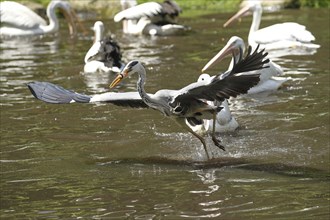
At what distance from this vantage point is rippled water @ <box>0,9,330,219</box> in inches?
248

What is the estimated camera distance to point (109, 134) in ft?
28.8

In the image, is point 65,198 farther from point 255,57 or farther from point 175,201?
point 255,57

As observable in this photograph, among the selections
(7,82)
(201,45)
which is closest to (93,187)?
(7,82)

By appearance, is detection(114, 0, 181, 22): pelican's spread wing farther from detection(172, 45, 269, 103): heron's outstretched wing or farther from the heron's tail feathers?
detection(172, 45, 269, 103): heron's outstretched wing

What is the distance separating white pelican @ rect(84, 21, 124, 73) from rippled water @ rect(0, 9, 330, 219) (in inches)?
6.9

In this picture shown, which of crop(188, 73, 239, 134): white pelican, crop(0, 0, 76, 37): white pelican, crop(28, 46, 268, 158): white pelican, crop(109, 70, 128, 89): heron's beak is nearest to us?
crop(28, 46, 268, 158): white pelican

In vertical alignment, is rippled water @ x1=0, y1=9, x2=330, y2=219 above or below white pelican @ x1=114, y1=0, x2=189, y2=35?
below

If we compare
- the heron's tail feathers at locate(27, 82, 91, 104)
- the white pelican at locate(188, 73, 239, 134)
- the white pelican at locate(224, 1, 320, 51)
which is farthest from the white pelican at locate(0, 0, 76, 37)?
the heron's tail feathers at locate(27, 82, 91, 104)

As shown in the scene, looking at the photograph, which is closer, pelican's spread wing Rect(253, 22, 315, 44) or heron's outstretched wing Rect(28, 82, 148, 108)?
heron's outstretched wing Rect(28, 82, 148, 108)

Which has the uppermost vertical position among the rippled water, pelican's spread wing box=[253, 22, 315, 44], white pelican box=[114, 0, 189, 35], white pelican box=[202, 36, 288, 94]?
white pelican box=[114, 0, 189, 35]

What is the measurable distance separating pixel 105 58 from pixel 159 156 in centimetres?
478

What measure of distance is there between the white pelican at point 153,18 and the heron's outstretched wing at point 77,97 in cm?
806

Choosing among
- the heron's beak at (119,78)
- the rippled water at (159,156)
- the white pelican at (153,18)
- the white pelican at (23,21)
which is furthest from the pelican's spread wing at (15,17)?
the heron's beak at (119,78)

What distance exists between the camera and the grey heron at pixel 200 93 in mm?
6859
